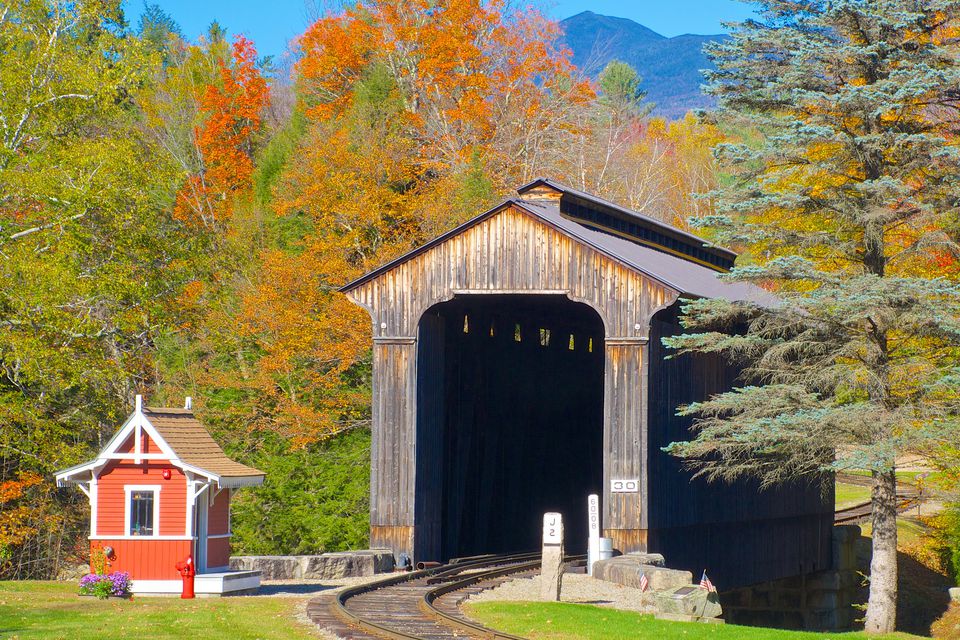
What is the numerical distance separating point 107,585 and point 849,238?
14790mm

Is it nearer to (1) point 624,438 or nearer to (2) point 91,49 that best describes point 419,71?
(2) point 91,49

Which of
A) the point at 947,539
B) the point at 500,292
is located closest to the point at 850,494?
the point at 947,539

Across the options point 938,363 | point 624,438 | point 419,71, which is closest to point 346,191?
point 419,71

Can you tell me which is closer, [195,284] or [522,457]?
[522,457]

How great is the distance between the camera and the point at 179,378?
41406mm

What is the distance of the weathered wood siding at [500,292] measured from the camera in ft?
78.2

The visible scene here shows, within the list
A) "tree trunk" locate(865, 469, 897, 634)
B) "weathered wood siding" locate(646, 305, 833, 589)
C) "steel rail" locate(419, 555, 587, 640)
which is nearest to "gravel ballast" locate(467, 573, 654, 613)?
"steel rail" locate(419, 555, 587, 640)

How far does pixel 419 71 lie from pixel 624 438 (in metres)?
28.8

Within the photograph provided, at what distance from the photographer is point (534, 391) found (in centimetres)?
3306

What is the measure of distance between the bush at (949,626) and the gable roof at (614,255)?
11022 mm

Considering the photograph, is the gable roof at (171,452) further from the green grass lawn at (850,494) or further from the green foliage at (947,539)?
the green grass lawn at (850,494)

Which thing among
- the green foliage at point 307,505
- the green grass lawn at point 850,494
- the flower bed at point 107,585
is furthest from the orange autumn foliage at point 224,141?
the flower bed at point 107,585

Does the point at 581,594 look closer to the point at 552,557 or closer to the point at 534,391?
the point at 552,557

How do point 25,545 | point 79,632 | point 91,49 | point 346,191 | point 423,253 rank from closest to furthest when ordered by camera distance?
point 79,632, point 423,253, point 91,49, point 25,545, point 346,191
